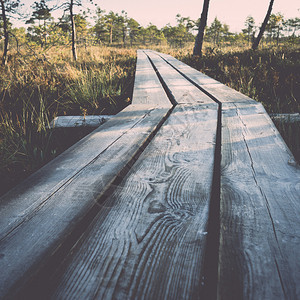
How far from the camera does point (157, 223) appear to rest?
2.27 feet

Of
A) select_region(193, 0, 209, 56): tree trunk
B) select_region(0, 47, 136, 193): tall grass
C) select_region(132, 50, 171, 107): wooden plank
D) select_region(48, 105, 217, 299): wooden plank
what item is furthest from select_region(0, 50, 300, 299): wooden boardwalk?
select_region(193, 0, 209, 56): tree trunk

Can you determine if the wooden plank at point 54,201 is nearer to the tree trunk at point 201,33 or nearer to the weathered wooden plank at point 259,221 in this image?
the weathered wooden plank at point 259,221

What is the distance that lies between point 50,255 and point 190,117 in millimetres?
1465

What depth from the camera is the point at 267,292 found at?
1.58ft

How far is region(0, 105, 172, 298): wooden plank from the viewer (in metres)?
0.55

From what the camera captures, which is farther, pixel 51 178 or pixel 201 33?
pixel 201 33

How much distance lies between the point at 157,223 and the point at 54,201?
40cm

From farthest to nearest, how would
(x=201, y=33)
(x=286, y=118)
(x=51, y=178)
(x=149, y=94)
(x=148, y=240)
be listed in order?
(x=201, y=33), (x=149, y=94), (x=286, y=118), (x=51, y=178), (x=148, y=240)

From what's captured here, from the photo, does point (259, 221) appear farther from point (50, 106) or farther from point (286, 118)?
point (50, 106)

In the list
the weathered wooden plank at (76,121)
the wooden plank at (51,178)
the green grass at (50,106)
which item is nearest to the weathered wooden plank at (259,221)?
the wooden plank at (51,178)

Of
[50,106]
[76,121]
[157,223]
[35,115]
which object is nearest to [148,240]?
[157,223]

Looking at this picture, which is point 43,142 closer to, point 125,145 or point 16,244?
point 125,145

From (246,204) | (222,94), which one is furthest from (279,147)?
(222,94)

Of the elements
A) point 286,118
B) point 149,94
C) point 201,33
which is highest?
point 201,33
